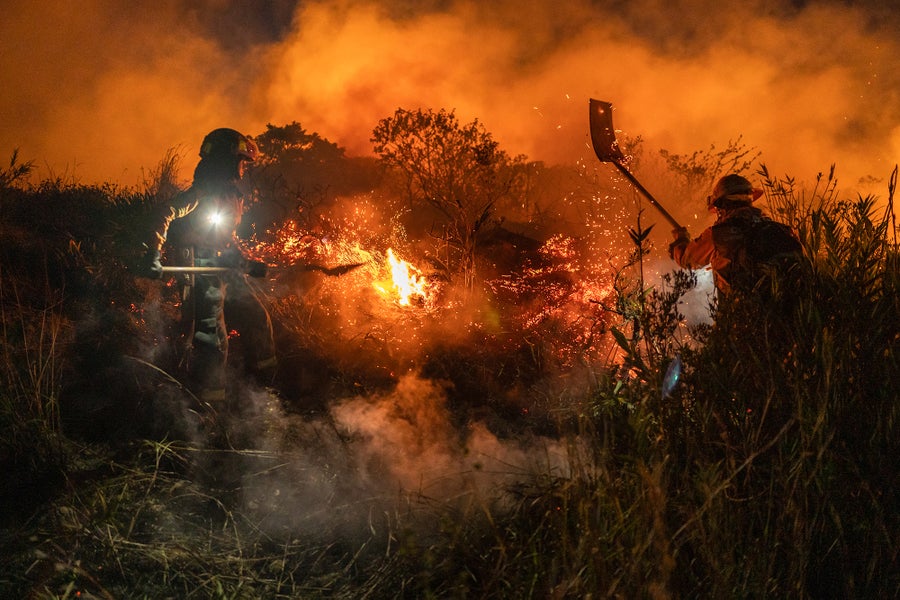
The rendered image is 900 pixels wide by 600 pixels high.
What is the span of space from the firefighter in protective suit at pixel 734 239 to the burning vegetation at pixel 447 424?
0.42 metres

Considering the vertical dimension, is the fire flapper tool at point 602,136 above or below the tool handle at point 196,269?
above

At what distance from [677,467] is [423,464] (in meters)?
2.04

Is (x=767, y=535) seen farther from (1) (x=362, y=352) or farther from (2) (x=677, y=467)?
(1) (x=362, y=352)

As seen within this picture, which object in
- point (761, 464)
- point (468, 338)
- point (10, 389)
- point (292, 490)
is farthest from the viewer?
point (468, 338)

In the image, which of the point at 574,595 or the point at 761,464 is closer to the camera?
the point at 574,595

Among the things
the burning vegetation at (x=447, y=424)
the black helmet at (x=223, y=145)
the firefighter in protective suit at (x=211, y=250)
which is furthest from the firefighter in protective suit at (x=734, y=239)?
the black helmet at (x=223, y=145)

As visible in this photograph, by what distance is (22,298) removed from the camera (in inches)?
214

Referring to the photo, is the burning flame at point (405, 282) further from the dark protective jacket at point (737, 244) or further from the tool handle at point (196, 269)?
the dark protective jacket at point (737, 244)

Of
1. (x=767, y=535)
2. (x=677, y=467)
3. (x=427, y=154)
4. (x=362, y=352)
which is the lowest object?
(x=767, y=535)

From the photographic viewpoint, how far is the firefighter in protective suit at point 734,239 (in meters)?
3.86

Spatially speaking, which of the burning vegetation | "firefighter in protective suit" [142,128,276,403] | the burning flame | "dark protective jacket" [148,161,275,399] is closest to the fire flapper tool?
the burning vegetation

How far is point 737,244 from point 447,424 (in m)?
2.62

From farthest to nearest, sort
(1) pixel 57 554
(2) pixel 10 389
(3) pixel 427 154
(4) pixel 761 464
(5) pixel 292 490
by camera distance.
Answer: (3) pixel 427 154
(5) pixel 292 490
(2) pixel 10 389
(1) pixel 57 554
(4) pixel 761 464

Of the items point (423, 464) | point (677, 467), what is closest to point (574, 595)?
point (677, 467)
